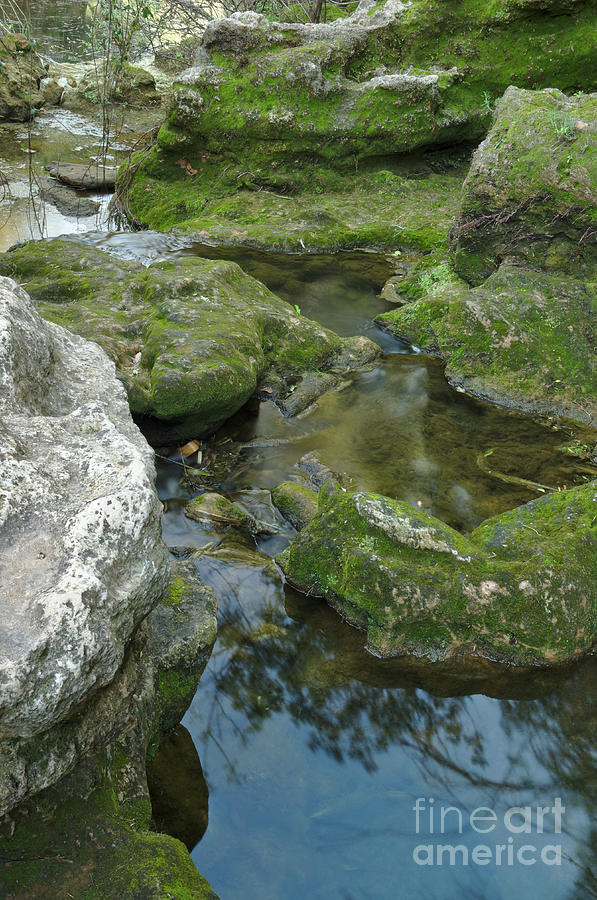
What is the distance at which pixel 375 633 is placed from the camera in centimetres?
422

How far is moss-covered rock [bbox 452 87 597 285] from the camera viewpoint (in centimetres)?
711

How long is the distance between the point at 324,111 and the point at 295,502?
25.4 ft

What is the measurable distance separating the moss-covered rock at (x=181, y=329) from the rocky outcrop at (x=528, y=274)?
40.3 inches

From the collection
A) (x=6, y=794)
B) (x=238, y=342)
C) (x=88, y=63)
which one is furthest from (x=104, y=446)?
(x=88, y=63)

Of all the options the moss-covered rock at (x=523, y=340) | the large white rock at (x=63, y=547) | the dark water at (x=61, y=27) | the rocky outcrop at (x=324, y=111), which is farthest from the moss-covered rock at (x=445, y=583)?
the dark water at (x=61, y=27)

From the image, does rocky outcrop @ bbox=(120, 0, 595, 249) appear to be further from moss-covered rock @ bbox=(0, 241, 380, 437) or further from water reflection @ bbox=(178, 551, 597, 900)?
water reflection @ bbox=(178, 551, 597, 900)

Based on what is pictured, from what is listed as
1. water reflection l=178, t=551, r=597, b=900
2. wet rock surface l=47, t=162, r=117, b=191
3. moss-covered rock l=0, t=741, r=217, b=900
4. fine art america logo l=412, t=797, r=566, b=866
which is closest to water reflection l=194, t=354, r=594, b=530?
water reflection l=178, t=551, r=597, b=900

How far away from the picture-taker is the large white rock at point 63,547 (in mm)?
2084

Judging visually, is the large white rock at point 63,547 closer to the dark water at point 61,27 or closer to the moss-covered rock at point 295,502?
the moss-covered rock at point 295,502

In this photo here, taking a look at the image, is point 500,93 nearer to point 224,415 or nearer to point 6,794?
point 224,415

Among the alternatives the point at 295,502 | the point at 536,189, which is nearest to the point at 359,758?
the point at 295,502

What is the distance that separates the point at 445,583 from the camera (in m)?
4.24

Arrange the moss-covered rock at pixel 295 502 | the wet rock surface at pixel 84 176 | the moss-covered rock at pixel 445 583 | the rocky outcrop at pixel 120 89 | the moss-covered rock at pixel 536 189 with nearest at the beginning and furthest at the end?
the moss-covered rock at pixel 445 583, the moss-covered rock at pixel 295 502, the moss-covered rock at pixel 536 189, the wet rock surface at pixel 84 176, the rocky outcrop at pixel 120 89

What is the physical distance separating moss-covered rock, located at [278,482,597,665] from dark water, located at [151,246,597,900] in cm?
15
